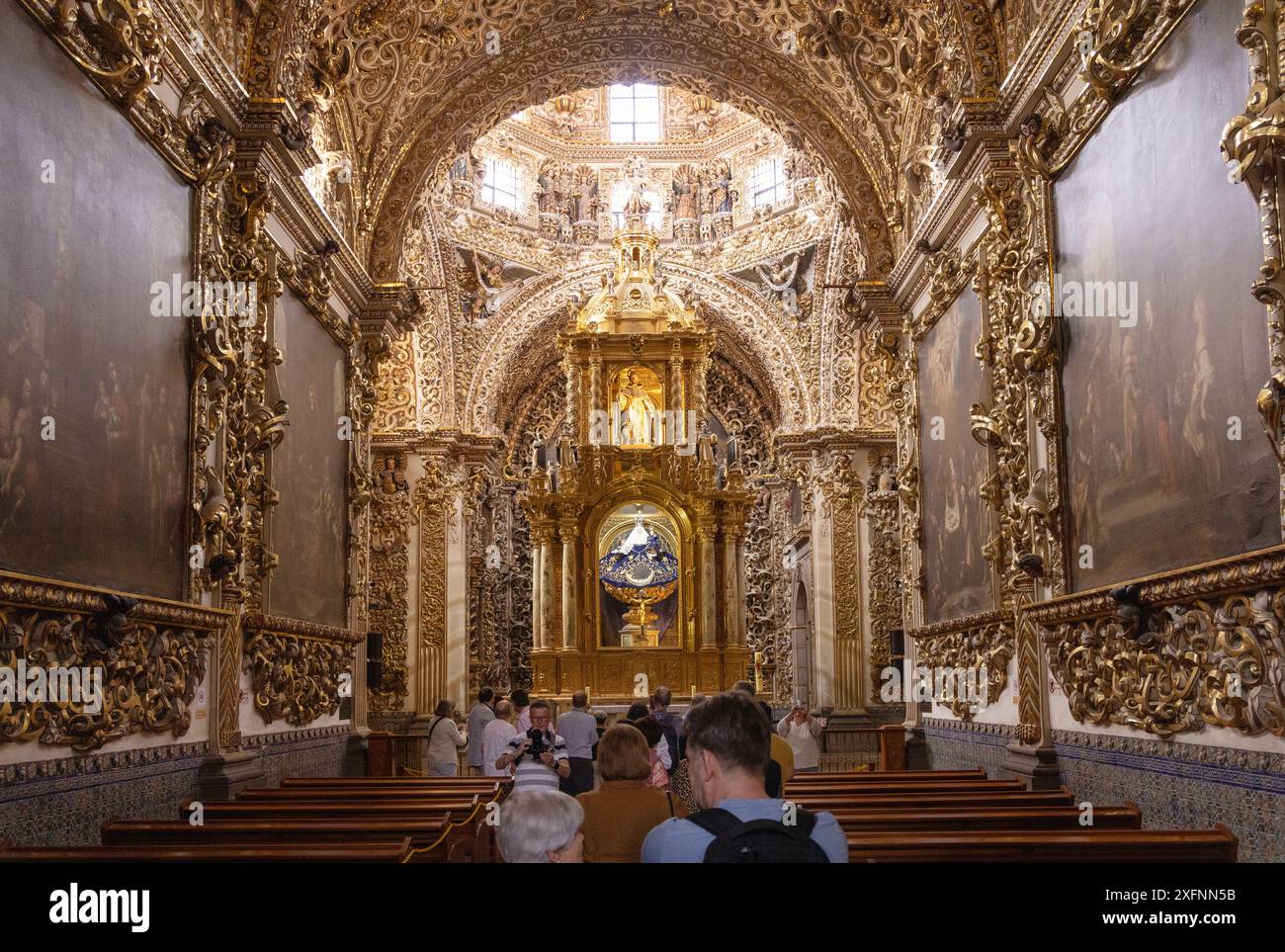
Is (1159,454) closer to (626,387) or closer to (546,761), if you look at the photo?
(546,761)

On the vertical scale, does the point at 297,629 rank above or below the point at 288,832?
above

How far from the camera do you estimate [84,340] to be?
759 centimetres

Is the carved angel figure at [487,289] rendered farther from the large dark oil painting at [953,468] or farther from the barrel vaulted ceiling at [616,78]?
the large dark oil painting at [953,468]

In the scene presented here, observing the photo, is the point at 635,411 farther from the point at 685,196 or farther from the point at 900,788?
the point at 900,788

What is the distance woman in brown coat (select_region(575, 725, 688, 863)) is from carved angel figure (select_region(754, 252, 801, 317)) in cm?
2022

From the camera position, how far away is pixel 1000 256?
34.3 feet

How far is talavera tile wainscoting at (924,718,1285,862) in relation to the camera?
6.06m

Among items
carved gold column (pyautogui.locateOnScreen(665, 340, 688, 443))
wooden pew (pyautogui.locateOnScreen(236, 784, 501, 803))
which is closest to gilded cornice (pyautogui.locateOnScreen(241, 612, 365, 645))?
wooden pew (pyautogui.locateOnScreen(236, 784, 501, 803))

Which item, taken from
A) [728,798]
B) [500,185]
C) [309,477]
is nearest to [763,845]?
[728,798]

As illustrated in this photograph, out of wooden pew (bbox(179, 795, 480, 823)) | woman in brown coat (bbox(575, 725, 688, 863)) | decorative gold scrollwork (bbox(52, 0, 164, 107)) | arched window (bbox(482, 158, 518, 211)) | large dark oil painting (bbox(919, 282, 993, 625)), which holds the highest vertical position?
arched window (bbox(482, 158, 518, 211))

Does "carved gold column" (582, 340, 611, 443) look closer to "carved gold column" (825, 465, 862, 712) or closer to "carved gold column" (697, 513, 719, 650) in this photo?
"carved gold column" (697, 513, 719, 650)

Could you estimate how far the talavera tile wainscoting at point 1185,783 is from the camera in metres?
6.06

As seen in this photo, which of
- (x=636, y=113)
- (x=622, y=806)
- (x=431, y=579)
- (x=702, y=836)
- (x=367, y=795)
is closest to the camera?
(x=702, y=836)

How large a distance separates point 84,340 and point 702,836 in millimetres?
5672
